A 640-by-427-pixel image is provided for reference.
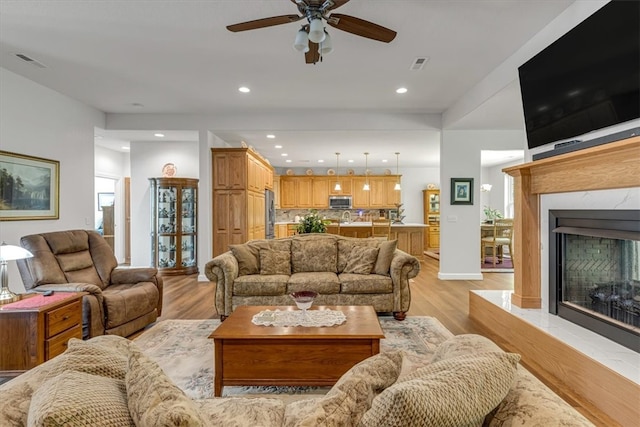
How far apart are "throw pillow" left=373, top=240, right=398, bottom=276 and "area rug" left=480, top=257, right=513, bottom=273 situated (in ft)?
11.3

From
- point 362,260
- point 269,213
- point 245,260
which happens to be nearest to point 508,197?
point 269,213

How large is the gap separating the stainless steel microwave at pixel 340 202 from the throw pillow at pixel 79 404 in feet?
31.0

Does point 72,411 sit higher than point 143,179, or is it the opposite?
point 143,179

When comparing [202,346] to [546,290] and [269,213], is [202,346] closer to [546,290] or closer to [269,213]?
[546,290]

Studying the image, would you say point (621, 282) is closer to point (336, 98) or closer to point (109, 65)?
point (336, 98)

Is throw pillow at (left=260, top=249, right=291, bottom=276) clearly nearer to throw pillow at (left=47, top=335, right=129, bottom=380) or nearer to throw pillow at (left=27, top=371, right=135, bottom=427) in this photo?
throw pillow at (left=47, top=335, right=129, bottom=380)

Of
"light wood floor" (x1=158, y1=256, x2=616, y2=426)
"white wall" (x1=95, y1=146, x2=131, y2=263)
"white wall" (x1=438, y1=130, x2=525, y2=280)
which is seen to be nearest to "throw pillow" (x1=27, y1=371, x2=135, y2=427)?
"light wood floor" (x1=158, y1=256, x2=616, y2=426)

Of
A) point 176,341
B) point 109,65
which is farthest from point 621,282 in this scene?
point 109,65

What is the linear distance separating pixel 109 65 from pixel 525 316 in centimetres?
504

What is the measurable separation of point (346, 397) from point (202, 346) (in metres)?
2.55

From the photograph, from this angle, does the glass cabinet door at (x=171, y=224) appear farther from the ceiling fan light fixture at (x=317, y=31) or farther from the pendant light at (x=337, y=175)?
the ceiling fan light fixture at (x=317, y=31)

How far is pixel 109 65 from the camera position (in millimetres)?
3820

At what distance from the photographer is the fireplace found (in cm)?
235

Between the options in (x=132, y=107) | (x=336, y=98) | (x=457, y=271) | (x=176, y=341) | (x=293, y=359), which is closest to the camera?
(x=293, y=359)
